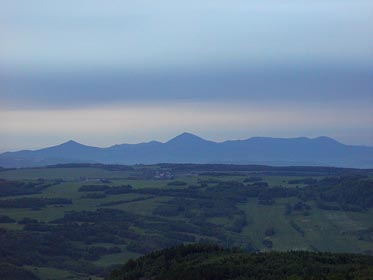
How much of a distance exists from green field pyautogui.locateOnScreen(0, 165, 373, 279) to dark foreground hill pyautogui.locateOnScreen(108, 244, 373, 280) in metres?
19.4

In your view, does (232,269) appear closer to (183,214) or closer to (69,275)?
(69,275)

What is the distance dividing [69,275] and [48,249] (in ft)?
39.5

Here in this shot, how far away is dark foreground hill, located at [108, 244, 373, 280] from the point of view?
41.8 meters

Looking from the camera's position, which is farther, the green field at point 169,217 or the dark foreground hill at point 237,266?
the green field at point 169,217

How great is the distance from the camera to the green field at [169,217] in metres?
81.5

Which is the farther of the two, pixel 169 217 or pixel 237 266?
pixel 169 217

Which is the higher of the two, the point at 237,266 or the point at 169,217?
the point at 237,266

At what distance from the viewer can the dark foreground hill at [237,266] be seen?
1647 inches

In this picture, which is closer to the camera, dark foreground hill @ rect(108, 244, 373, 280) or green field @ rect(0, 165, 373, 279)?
dark foreground hill @ rect(108, 244, 373, 280)

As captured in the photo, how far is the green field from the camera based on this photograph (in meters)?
81.5

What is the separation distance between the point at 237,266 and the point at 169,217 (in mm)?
58737

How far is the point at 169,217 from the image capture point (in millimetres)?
102500

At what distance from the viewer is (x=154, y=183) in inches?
5157

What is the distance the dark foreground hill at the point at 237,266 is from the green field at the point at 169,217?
19444mm
